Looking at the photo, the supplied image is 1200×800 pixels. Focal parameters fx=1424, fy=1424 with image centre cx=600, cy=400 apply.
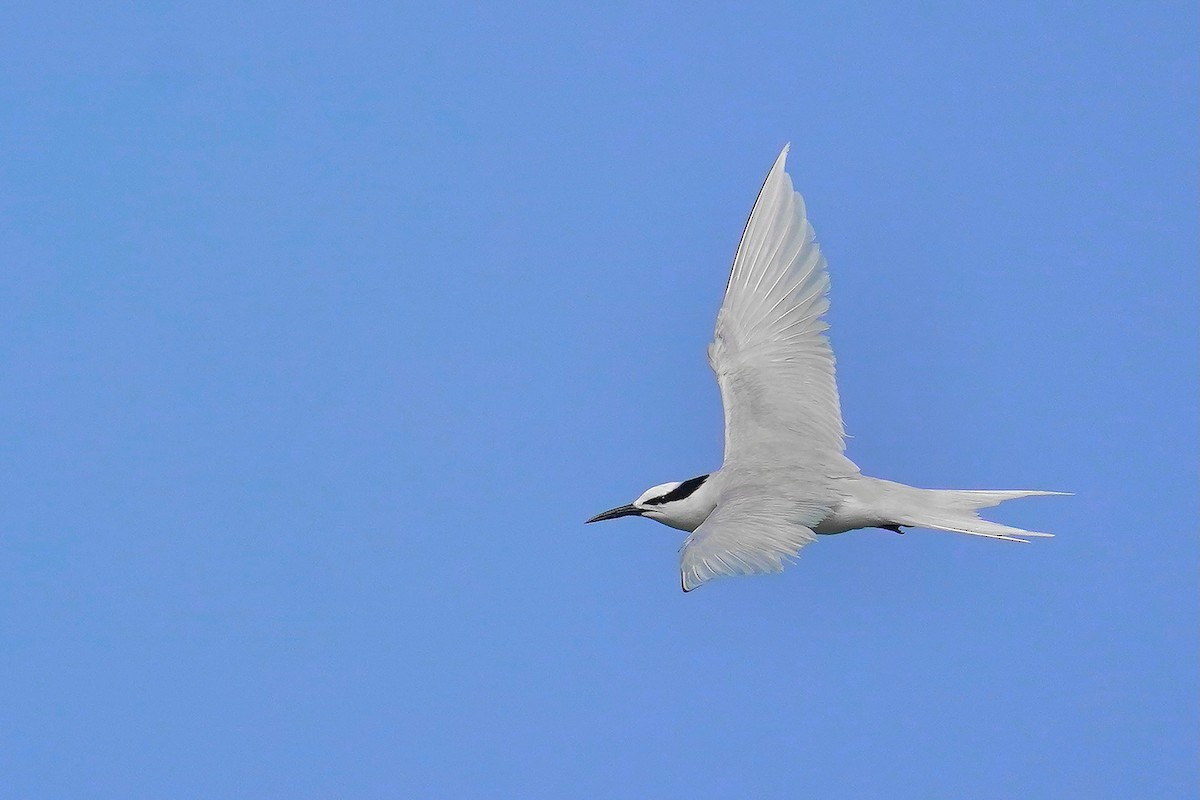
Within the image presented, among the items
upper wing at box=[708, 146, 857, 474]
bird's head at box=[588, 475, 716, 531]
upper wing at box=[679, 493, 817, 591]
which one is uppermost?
upper wing at box=[708, 146, 857, 474]

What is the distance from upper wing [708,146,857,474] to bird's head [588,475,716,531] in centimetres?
22

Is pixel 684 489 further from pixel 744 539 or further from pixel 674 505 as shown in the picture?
pixel 744 539

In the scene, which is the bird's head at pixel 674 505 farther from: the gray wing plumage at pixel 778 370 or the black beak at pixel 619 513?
the gray wing plumage at pixel 778 370

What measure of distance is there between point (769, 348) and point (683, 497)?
80 centimetres

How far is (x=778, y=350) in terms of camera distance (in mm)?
6594

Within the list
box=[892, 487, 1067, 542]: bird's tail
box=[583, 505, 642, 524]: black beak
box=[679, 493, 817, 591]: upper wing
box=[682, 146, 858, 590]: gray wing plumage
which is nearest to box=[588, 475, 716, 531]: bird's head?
box=[583, 505, 642, 524]: black beak

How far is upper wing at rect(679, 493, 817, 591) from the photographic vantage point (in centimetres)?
Result: 534

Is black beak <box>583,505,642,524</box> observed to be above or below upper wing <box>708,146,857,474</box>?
below

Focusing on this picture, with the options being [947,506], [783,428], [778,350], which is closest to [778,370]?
[778,350]

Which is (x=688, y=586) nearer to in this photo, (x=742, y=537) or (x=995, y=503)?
(x=742, y=537)

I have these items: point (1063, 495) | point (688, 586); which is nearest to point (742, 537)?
point (688, 586)

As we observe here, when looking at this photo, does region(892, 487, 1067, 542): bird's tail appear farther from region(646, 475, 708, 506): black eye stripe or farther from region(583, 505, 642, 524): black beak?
Answer: region(583, 505, 642, 524): black beak

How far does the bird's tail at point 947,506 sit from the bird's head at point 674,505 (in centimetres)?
89

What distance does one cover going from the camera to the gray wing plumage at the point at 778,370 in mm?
6219
